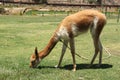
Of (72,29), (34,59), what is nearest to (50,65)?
(34,59)

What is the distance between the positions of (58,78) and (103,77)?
1389 millimetres

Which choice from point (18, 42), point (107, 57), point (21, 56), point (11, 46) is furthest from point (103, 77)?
point (18, 42)

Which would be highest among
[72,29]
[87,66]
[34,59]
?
[72,29]

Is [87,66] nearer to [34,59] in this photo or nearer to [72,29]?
[72,29]

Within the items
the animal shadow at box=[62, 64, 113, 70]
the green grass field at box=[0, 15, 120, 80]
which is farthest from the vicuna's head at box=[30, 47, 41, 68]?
the animal shadow at box=[62, 64, 113, 70]

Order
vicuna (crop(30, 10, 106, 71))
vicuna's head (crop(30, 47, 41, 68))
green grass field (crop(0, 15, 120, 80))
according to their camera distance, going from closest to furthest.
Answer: green grass field (crop(0, 15, 120, 80)) → vicuna's head (crop(30, 47, 41, 68)) → vicuna (crop(30, 10, 106, 71))

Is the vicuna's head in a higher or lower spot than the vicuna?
lower

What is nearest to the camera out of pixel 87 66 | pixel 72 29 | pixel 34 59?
pixel 34 59

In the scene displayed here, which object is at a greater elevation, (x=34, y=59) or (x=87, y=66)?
(x=34, y=59)

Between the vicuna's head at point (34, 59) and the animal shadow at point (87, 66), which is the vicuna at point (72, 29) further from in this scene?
the animal shadow at point (87, 66)

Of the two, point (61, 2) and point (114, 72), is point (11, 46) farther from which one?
point (61, 2)

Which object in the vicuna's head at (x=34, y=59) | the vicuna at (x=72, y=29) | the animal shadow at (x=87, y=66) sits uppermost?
the vicuna at (x=72, y=29)

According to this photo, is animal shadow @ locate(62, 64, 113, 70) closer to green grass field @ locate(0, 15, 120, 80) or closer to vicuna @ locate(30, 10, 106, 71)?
green grass field @ locate(0, 15, 120, 80)

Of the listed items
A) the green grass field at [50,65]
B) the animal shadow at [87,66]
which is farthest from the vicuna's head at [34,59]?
the animal shadow at [87,66]
